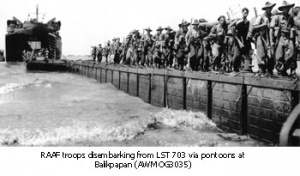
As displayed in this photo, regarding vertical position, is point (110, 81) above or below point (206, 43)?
below

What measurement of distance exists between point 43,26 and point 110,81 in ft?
112

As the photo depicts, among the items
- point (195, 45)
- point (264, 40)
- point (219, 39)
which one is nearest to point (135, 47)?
point (195, 45)

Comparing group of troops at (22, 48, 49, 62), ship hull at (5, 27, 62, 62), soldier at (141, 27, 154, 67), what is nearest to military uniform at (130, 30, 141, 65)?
soldier at (141, 27, 154, 67)

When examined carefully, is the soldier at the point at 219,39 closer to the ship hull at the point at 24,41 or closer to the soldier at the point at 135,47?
the soldier at the point at 135,47

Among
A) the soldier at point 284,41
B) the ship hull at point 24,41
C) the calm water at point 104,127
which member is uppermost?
the ship hull at point 24,41

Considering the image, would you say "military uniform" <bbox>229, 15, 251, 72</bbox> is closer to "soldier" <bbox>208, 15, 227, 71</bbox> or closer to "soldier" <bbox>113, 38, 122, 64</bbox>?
"soldier" <bbox>208, 15, 227, 71</bbox>

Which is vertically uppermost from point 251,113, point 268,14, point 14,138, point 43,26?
point 43,26

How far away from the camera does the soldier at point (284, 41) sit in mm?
8344

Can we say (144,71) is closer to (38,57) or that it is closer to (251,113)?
(251,113)

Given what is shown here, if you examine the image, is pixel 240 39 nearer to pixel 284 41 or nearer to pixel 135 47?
pixel 284 41

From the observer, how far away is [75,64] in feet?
139

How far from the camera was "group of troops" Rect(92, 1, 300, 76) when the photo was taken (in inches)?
335

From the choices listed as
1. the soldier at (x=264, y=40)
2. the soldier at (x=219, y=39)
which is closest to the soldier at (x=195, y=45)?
the soldier at (x=219, y=39)
